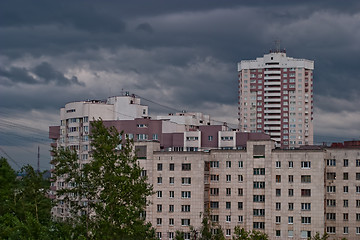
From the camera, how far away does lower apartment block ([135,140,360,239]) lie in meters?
104

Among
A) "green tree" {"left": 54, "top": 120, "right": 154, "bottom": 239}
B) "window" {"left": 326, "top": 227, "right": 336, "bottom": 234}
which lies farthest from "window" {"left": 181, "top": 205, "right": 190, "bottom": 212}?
"green tree" {"left": 54, "top": 120, "right": 154, "bottom": 239}

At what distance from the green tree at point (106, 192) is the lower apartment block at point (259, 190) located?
46794 millimetres

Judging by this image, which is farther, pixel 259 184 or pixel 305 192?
pixel 259 184

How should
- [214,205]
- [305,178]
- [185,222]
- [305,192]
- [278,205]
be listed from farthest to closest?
[214,205], [185,222], [278,205], [305,192], [305,178]

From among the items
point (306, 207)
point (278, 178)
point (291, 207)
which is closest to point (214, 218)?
point (278, 178)

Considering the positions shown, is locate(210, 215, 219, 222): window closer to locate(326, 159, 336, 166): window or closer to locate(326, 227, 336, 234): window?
locate(326, 227, 336, 234): window

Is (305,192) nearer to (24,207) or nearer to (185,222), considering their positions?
(185,222)

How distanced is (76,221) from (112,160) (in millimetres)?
6424

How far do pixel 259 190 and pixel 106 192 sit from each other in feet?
172

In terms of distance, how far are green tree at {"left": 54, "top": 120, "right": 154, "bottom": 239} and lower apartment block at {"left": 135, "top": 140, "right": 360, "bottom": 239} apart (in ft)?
154

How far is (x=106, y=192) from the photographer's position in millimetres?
57906

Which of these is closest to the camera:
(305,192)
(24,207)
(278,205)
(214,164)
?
(24,207)

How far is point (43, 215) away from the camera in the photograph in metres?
74.1

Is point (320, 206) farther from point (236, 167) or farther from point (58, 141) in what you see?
point (58, 141)
